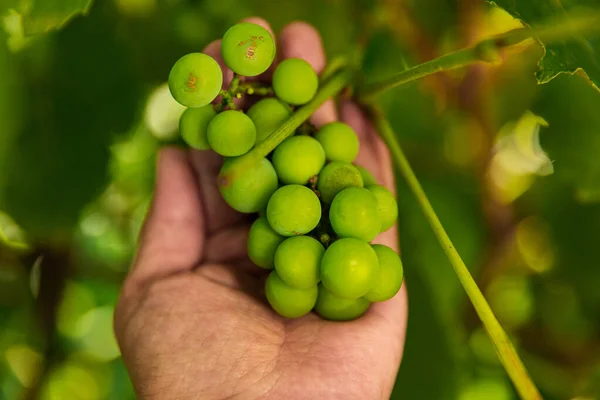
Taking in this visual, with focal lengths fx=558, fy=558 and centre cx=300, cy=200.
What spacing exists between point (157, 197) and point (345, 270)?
452mm

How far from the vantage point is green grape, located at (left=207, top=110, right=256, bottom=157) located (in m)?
0.65

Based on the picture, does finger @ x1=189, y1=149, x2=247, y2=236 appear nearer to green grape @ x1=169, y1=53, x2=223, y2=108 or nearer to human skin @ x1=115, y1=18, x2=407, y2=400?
human skin @ x1=115, y1=18, x2=407, y2=400

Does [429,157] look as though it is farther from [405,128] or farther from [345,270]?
[345,270]

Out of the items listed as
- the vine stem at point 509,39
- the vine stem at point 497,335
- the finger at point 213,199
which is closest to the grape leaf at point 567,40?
the vine stem at point 509,39

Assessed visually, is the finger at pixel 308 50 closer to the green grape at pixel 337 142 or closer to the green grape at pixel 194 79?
the green grape at pixel 337 142

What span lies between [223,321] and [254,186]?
205mm

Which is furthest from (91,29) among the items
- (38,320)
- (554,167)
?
(554,167)

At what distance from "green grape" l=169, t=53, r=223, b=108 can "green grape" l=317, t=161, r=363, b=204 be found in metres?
0.18

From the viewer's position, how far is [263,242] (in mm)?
708

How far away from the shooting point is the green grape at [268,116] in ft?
2.35

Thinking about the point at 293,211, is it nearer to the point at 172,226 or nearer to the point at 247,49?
the point at 247,49

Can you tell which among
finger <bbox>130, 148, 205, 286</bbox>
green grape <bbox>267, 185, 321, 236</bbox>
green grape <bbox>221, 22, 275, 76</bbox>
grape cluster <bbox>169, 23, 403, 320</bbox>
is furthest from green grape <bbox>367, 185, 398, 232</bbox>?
finger <bbox>130, 148, 205, 286</bbox>

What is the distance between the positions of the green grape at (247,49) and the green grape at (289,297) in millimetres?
260

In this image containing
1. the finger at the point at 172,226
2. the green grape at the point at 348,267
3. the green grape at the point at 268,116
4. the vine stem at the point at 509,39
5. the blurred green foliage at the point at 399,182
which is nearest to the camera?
the vine stem at the point at 509,39
